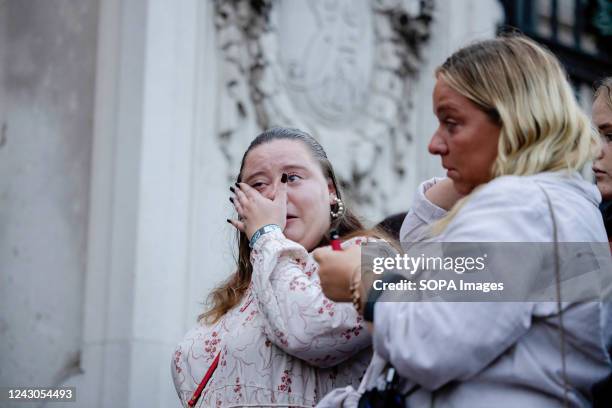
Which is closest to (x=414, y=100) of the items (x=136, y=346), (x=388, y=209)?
(x=388, y=209)

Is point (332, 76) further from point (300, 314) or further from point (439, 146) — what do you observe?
point (439, 146)

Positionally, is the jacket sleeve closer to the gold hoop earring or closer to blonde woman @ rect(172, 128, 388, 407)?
blonde woman @ rect(172, 128, 388, 407)

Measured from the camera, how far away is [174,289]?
4.56 meters

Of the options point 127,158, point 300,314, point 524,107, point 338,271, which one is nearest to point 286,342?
point 300,314

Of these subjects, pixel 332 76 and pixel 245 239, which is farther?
pixel 332 76

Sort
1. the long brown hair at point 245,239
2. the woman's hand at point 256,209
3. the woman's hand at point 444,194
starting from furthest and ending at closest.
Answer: the long brown hair at point 245,239
the woman's hand at point 256,209
the woman's hand at point 444,194

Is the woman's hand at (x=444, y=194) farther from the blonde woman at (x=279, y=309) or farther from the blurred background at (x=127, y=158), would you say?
A: the blurred background at (x=127, y=158)

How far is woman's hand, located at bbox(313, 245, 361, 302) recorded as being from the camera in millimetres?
1874

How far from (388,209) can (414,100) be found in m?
0.65

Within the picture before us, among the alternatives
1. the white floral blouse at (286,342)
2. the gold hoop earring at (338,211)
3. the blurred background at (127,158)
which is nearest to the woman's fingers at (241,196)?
the white floral blouse at (286,342)

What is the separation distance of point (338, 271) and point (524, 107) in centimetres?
43

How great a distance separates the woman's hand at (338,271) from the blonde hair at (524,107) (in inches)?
6.2

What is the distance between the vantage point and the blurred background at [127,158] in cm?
443

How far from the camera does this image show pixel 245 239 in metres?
2.64
